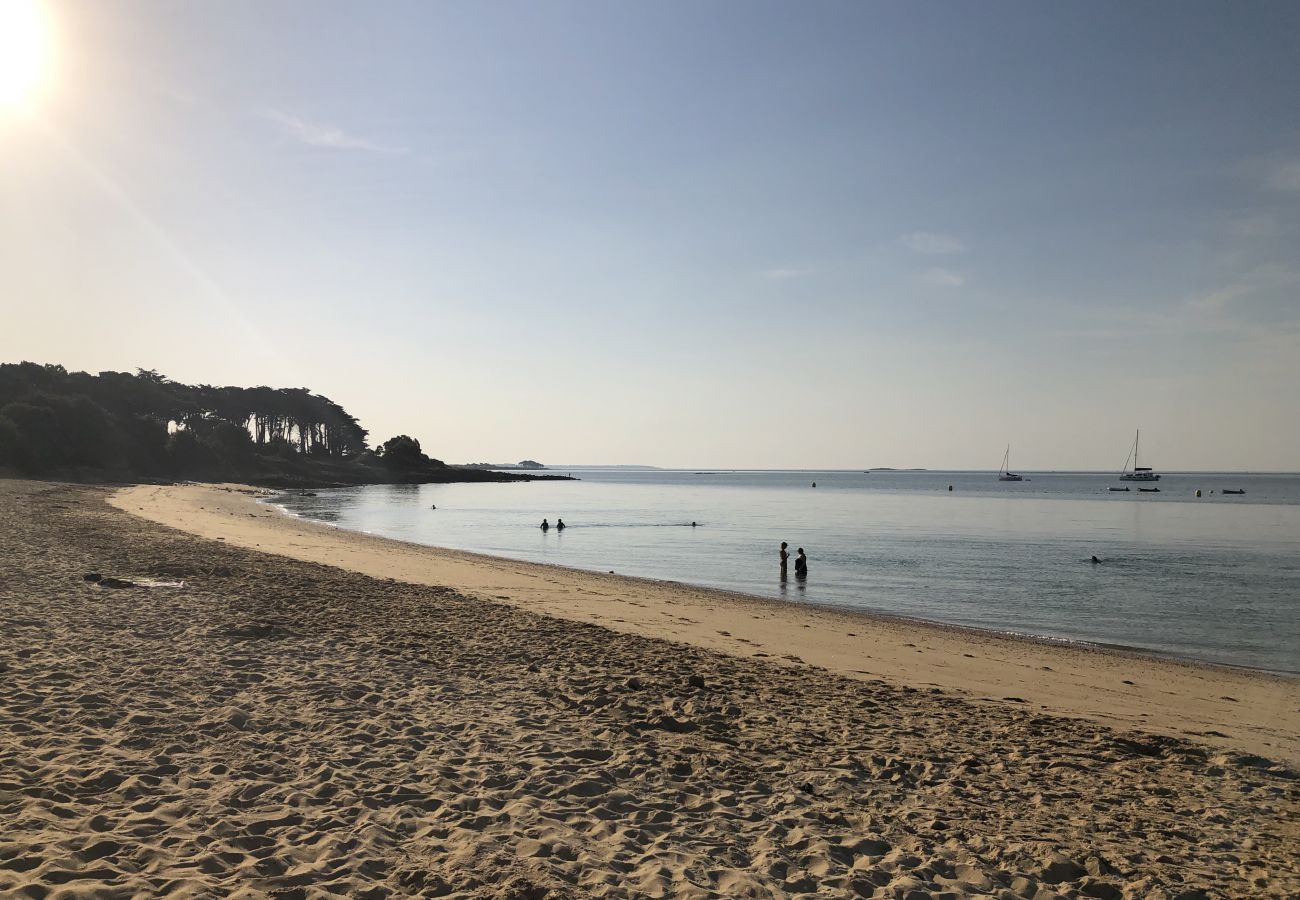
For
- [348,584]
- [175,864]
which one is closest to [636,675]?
[175,864]

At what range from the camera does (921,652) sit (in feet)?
49.1

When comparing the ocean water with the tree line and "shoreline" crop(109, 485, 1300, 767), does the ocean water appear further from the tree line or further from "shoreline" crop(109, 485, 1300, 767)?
the tree line

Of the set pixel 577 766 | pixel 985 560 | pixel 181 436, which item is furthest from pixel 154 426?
pixel 577 766

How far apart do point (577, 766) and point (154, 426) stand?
317ft

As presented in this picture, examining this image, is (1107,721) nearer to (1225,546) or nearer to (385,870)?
(385,870)

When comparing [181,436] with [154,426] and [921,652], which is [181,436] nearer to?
[154,426]

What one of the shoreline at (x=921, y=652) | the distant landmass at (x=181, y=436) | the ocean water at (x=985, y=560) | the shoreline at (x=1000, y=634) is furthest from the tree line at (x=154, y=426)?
the shoreline at (x=1000, y=634)

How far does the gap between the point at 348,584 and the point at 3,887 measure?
14687 mm

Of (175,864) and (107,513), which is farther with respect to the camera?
(107,513)

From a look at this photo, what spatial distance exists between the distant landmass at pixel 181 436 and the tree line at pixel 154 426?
0.13m

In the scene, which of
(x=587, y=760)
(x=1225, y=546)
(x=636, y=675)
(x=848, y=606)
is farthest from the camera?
(x=1225, y=546)

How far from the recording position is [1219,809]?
6742 mm

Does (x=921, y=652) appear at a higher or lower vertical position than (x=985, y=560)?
higher

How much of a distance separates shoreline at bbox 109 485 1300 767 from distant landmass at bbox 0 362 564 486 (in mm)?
56035
